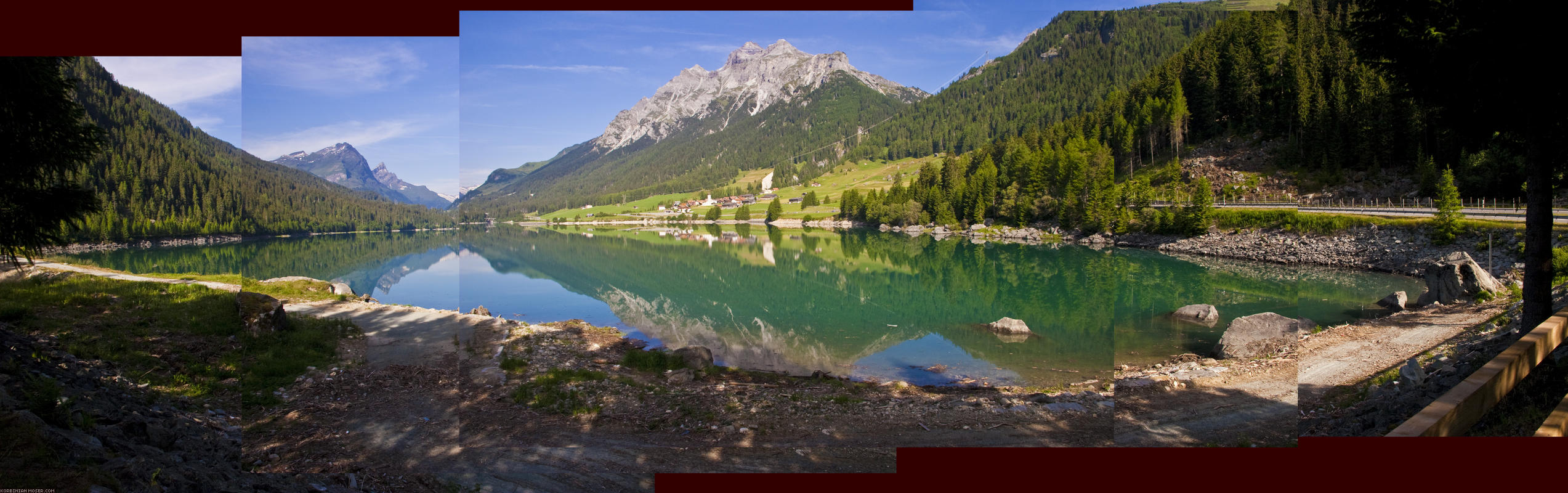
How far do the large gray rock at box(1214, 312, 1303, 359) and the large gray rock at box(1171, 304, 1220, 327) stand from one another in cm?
113

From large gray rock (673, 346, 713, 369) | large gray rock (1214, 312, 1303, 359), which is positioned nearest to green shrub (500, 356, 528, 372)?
large gray rock (673, 346, 713, 369)

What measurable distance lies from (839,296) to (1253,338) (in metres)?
9.08

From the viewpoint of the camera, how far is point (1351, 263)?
2092 centimetres

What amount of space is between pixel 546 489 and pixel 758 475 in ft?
6.12

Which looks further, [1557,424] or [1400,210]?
[1400,210]

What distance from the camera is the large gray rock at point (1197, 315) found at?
391 inches

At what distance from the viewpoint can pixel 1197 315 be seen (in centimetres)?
1011

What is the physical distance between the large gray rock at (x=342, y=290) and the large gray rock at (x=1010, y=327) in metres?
16.2

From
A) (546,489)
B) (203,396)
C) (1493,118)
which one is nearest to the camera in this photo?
(546,489)

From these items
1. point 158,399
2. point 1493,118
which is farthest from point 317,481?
point 1493,118

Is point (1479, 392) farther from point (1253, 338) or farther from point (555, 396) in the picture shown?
point (1253, 338)

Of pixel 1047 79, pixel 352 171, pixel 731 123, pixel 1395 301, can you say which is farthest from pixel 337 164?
pixel 1047 79

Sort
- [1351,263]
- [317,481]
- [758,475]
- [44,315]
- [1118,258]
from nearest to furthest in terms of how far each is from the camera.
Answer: [758,475] < [317,481] < [44,315] < [1351,263] < [1118,258]

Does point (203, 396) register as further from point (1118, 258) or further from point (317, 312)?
point (1118, 258)
